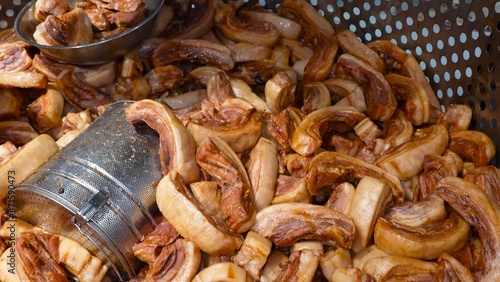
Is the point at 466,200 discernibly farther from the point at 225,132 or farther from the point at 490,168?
the point at 225,132

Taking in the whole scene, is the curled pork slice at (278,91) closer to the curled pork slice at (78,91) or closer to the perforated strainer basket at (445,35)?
the perforated strainer basket at (445,35)

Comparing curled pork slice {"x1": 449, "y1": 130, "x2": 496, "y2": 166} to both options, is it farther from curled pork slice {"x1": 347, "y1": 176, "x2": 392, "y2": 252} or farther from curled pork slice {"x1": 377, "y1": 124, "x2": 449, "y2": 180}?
curled pork slice {"x1": 347, "y1": 176, "x2": 392, "y2": 252}

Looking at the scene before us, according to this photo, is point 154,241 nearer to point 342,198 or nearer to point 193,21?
point 342,198

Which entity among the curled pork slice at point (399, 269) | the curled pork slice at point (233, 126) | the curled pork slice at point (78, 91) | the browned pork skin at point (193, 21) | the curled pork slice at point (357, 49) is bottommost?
the curled pork slice at point (399, 269)

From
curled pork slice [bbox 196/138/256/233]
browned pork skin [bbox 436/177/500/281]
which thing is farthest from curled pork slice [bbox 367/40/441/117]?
curled pork slice [bbox 196/138/256/233]

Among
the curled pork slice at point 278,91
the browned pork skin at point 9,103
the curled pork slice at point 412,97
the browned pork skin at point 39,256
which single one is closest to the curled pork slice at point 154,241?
the browned pork skin at point 39,256

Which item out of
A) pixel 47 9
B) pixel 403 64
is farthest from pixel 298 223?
pixel 47 9
